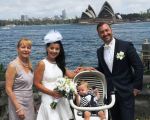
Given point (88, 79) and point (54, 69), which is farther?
point (88, 79)

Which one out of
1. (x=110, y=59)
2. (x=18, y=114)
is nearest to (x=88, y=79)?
(x=110, y=59)

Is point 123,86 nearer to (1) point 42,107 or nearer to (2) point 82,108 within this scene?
(2) point 82,108

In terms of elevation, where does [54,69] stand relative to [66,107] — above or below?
above

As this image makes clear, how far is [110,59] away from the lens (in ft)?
A: 19.6

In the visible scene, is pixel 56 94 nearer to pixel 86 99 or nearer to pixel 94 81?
pixel 86 99

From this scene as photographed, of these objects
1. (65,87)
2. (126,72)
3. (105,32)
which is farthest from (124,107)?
(105,32)

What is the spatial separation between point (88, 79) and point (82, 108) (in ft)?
2.17

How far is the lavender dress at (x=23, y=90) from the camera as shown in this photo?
568 centimetres

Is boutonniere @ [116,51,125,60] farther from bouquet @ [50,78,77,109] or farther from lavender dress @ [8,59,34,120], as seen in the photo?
lavender dress @ [8,59,34,120]

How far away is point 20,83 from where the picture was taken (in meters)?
5.70

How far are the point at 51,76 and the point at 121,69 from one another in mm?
941

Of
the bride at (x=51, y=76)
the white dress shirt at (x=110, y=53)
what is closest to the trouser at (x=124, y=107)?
the white dress shirt at (x=110, y=53)

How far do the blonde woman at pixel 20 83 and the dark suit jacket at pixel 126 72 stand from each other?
3.47 feet

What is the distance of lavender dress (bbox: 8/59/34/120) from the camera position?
5.68m
